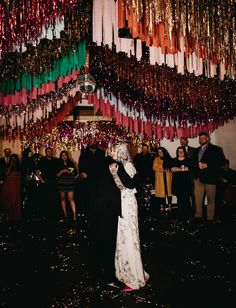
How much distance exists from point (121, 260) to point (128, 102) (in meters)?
4.68

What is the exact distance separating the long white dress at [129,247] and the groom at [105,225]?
54mm

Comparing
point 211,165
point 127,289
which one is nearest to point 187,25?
point 127,289

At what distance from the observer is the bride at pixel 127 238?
336cm

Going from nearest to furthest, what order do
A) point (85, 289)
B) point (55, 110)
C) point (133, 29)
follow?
point (133, 29)
point (85, 289)
point (55, 110)

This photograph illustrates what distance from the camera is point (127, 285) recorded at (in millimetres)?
3383

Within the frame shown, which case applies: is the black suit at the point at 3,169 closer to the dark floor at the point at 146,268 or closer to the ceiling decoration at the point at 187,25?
the dark floor at the point at 146,268

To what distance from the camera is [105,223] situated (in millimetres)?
3521

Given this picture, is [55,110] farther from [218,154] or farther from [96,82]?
[218,154]

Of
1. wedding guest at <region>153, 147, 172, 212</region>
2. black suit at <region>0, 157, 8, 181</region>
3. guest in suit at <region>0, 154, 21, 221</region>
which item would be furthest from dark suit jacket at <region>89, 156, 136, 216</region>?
black suit at <region>0, 157, 8, 181</region>

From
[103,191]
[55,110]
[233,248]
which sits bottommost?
[233,248]

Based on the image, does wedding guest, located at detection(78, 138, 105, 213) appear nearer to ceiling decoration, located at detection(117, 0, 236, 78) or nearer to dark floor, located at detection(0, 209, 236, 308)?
dark floor, located at detection(0, 209, 236, 308)

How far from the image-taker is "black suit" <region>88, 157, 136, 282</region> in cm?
349

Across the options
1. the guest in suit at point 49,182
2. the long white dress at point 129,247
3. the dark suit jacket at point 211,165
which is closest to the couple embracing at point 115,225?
the long white dress at point 129,247

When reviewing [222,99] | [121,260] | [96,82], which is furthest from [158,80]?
[121,260]
